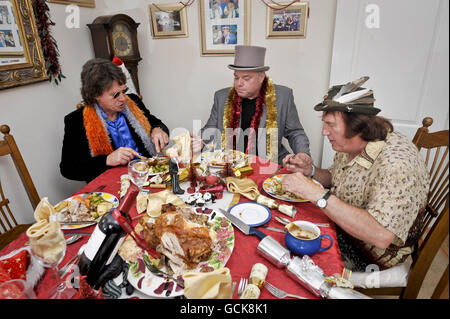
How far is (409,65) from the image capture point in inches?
82.7

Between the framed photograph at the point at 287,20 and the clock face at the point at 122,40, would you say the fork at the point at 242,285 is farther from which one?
the clock face at the point at 122,40

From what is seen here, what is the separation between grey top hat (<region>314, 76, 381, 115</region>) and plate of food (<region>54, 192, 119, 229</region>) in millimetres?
1118

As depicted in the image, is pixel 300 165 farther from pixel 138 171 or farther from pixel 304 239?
pixel 138 171

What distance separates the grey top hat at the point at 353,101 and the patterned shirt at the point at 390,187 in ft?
0.62

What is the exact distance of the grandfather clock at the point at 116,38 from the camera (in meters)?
2.53

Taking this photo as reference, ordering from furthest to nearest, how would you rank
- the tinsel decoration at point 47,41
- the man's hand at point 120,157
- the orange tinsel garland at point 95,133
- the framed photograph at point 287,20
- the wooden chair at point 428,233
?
the framed photograph at point 287,20, the tinsel decoration at point 47,41, the orange tinsel garland at point 95,133, the man's hand at point 120,157, the wooden chair at point 428,233

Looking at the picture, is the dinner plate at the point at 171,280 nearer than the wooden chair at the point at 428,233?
Yes

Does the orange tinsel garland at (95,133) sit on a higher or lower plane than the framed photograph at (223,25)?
lower

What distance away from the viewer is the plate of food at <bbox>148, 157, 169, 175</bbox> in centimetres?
159

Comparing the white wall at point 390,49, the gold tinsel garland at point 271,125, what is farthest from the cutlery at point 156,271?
the white wall at point 390,49

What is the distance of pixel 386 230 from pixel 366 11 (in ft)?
6.56

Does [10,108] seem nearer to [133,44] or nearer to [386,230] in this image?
[133,44]

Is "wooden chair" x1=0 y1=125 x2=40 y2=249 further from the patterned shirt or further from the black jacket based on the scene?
the patterned shirt

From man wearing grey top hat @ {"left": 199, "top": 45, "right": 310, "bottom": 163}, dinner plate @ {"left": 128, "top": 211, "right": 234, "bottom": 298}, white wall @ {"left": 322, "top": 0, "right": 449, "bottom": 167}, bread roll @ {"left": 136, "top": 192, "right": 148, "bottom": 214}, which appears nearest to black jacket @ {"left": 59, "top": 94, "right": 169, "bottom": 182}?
bread roll @ {"left": 136, "top": 192, "right": 148, "bottom": 214}
